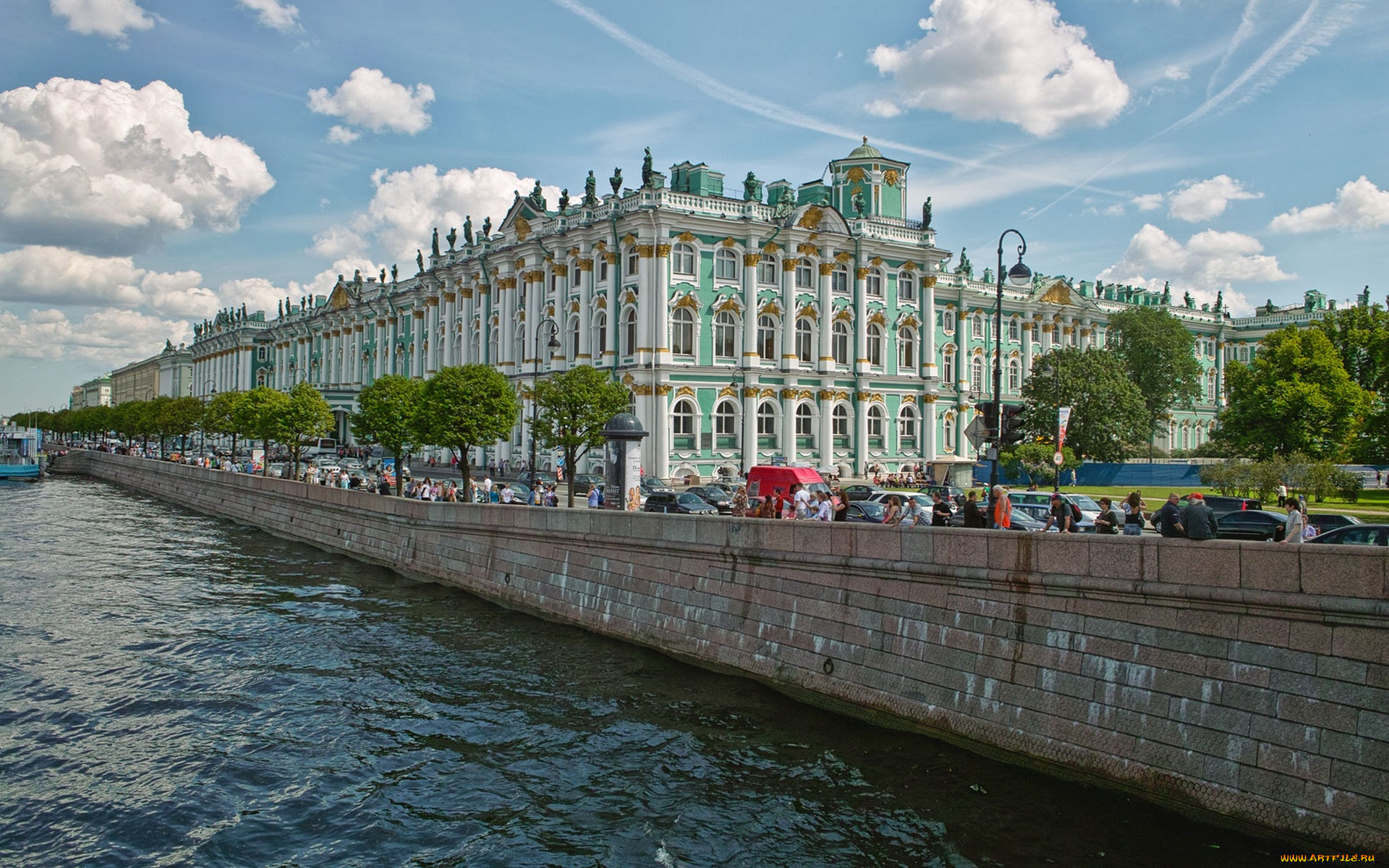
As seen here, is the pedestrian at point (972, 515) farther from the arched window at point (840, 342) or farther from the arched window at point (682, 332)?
the arched window at point (840, 342)

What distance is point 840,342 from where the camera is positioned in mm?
55969

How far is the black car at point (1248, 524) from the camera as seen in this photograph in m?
23.3

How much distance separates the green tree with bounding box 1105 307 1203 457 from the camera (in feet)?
222

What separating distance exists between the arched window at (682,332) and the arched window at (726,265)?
8.65ft

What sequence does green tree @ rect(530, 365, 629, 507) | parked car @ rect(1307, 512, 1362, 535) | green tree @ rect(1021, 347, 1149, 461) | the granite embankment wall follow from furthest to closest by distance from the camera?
green tree @ rect(1021, 347, 1149, 461), green tree @ rect(530, 365, 629, 507), parked car @ rect(1307, 512, 1362, 535), the granite embankment wall

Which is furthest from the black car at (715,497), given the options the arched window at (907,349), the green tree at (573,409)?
the arched window at (907,349)

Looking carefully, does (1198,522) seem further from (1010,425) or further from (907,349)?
(907,349)

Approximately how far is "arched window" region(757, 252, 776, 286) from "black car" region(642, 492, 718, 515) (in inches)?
891

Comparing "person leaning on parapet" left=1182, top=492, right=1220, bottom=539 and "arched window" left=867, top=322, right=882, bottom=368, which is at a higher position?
"arched window" left=867, top=322, right=882, bottom=368

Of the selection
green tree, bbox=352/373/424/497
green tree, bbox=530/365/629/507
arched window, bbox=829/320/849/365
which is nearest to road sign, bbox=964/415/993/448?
green tree, bbox=530/365/629/507

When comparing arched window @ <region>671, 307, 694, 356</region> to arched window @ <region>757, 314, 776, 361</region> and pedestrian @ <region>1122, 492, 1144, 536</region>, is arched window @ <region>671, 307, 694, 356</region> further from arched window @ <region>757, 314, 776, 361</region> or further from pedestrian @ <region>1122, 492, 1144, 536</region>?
pedestrian @ <region>1122, 492, 1144, 536</region>

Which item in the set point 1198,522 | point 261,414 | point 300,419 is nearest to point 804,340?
point 300,419

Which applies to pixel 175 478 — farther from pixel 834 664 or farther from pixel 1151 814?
pixel 1151 814

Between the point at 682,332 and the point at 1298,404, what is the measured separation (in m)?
29.8
